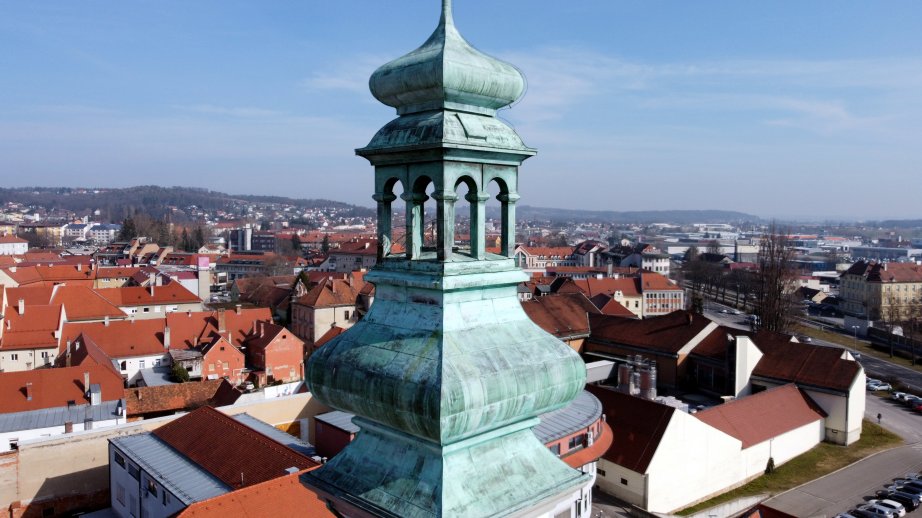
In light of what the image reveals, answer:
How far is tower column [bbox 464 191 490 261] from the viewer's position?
6594 millimetres

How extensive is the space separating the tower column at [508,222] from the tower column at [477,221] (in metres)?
0.41

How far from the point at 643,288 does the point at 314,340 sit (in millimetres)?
42735

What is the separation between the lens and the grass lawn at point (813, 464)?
30.1m

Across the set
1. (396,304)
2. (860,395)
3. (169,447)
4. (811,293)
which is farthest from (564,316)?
(811,293)

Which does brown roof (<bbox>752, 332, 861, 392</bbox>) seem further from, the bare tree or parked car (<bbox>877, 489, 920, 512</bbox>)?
the bare tree

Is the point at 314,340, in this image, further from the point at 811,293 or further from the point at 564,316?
the point at 811,293

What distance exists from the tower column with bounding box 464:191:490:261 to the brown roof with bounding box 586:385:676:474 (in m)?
23.0

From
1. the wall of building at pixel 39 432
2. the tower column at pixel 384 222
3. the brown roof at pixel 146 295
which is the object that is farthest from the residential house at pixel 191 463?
the brown roof at pixel 146 295

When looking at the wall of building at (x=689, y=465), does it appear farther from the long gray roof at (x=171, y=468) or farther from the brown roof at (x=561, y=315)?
the brown roof at (x=561, y=315)

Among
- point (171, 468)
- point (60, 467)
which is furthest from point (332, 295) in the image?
point (171, 468)

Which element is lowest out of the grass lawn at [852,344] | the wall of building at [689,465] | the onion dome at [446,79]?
the grass lawn at [852,344]

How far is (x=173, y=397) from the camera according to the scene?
104ft

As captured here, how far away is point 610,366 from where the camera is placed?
135ft

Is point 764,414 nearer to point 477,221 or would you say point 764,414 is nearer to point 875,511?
point 875,511
